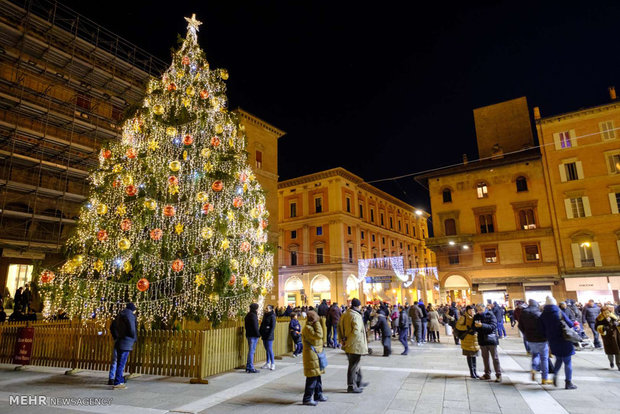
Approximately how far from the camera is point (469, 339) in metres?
8.83

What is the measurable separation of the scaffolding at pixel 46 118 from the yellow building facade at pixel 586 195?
3317cm

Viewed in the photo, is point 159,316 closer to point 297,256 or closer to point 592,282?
point 592,282

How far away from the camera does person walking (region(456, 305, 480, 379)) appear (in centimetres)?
877

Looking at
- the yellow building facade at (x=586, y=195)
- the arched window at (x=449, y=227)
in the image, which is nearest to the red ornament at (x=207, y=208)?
the yellow building facade at (x=586, y=195)

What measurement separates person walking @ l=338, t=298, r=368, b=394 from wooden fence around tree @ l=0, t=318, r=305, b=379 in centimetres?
350

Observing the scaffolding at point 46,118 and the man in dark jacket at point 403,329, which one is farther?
the scaffolding at point 46,118

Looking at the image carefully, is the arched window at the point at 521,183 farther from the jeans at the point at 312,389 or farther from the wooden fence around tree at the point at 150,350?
the jeans at the point at 312,389

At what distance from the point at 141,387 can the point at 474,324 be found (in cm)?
773

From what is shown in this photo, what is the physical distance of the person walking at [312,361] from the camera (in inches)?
270

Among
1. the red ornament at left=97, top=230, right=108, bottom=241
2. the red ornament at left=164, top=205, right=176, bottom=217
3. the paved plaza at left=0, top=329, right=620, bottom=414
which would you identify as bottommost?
the paved plaza at left=0, top=329, right=620, bottom=414

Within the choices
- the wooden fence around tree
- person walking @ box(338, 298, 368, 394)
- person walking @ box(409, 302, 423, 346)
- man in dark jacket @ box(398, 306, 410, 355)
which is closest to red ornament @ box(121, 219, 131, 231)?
the wooden fence around tree

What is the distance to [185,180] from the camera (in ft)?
37.7

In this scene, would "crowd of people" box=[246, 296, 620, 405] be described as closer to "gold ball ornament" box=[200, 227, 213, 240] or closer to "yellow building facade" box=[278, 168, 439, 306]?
"gold ball ornament" box=[200, 227, 213, 240]

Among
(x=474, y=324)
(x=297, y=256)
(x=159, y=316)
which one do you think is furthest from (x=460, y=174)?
(x=159, y=316)
